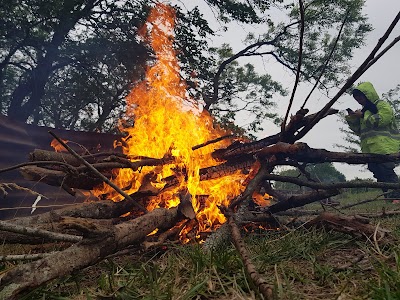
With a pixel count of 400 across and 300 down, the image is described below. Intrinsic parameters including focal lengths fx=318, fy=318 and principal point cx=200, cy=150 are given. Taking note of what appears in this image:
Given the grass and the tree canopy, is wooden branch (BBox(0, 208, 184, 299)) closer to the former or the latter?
the grass

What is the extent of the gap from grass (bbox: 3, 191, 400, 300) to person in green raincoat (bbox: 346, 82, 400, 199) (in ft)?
21.8

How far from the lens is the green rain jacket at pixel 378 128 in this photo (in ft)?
29.9

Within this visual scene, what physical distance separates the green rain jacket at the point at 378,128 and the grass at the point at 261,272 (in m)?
6.68

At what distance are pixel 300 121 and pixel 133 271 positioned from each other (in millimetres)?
3015

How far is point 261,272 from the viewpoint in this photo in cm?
257

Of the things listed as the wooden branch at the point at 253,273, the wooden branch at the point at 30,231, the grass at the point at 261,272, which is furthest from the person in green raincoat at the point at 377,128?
the wooden branch at the point at 30,231

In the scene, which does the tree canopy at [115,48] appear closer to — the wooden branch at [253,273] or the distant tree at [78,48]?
the distant tree at [78,48]

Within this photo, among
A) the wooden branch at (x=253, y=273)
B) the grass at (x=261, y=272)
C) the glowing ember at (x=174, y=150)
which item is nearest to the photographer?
the wooden branch at (x=253, y=273)

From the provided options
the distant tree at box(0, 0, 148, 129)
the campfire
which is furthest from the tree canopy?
the campfire

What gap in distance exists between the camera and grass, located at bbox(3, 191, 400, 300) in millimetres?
2135

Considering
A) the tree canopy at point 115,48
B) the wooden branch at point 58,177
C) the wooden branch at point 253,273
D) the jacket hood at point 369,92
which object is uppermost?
the tree canopy at point 115,48

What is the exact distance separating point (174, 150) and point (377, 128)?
712 centimetres

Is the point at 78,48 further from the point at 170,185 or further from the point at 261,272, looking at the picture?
the point at 261,272

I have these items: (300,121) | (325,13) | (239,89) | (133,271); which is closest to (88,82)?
(239,89)
